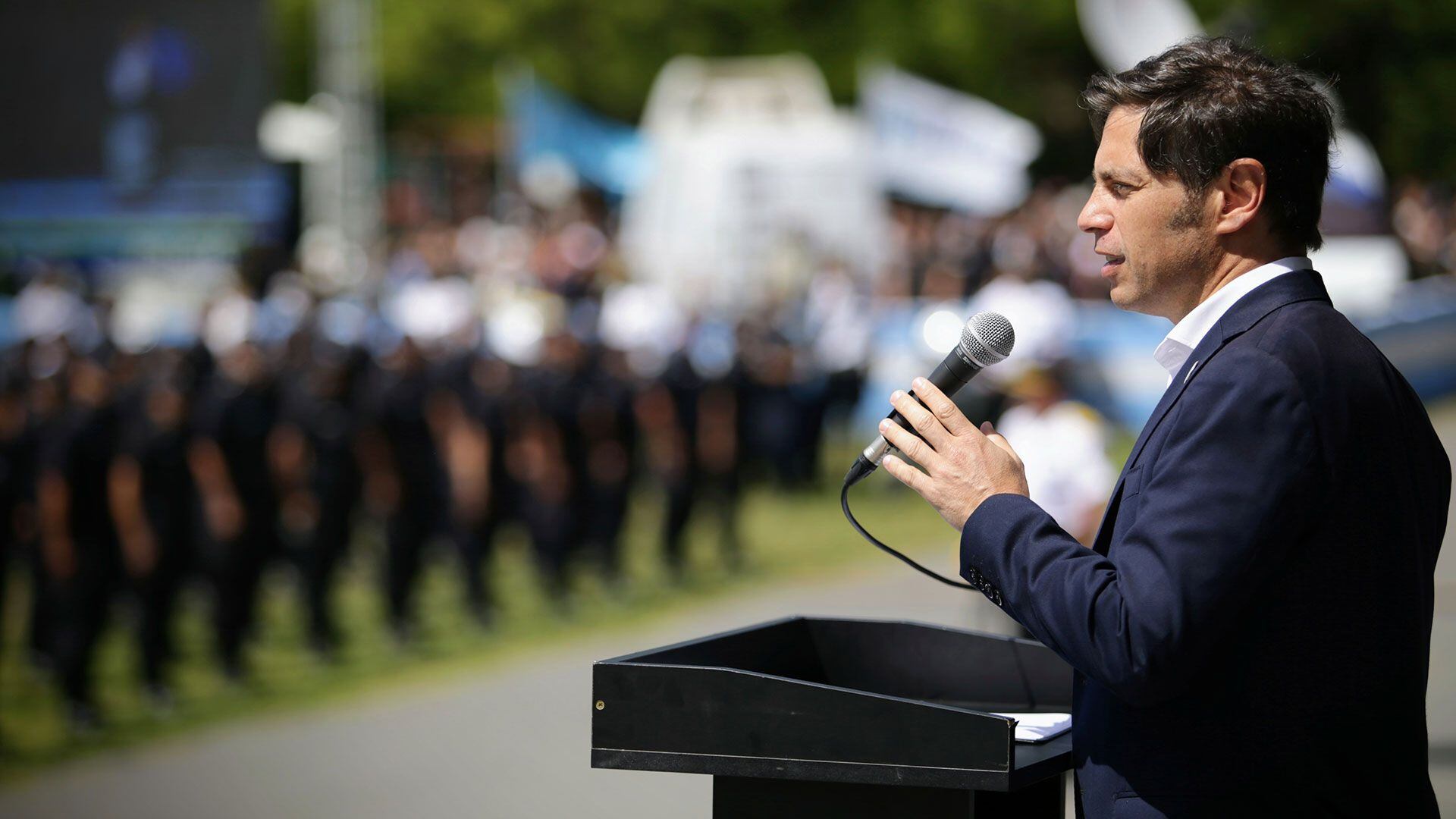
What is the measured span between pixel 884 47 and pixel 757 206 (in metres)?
12.6

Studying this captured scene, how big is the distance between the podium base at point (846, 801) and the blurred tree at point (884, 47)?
14604 millimetres

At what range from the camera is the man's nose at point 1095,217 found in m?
2.23

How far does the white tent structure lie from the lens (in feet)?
66.9

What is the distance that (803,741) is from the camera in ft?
7.23

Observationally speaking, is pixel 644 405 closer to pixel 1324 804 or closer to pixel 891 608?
pixel 891 608

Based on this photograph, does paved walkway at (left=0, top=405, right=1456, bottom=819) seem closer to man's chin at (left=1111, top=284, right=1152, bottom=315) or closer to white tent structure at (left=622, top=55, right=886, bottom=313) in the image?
man's chin at (left=1111, top=284, right=1152, bottom=315)

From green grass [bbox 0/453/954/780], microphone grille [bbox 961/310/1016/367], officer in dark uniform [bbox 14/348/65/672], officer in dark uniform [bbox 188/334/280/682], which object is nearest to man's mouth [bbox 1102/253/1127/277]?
microphone grille [bbox 961/310/1016/367]

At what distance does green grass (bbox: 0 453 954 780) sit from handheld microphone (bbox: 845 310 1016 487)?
682 centimetres

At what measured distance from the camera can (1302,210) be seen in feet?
7.16

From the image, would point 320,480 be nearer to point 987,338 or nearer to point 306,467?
point 306,467

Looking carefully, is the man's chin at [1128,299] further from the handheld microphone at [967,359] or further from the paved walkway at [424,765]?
the paved walkway at [424,765]

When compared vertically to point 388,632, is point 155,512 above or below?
above

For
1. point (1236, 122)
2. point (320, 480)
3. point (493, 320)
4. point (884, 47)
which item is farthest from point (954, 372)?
point (884, 47)

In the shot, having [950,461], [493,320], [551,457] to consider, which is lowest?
[551,457]
